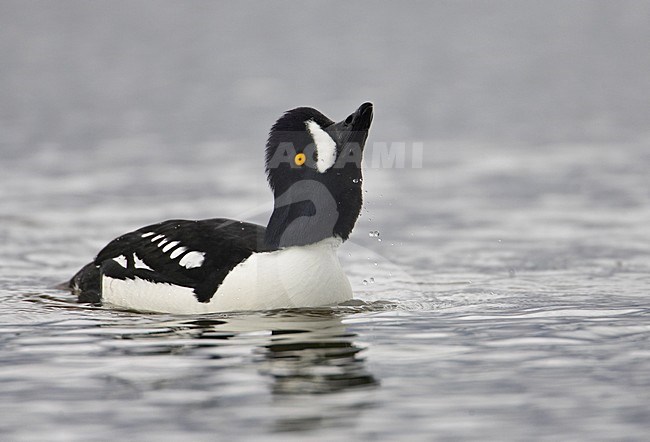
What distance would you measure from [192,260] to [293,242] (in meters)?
0.78

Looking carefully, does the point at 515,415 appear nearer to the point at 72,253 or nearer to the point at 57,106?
the point at 72,253

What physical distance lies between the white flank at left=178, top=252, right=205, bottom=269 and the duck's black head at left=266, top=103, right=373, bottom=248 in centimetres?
57

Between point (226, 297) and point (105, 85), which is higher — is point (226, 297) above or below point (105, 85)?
below

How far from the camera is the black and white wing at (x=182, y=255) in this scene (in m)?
9.10

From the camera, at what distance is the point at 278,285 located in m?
8.94

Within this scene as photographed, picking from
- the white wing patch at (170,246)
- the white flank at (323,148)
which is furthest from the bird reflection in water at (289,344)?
the white flank at (323,148)

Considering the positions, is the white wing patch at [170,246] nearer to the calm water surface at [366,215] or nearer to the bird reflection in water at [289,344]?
the calm water surface at [366,215]

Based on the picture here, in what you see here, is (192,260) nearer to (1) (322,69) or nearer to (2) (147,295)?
(2) (147,295)

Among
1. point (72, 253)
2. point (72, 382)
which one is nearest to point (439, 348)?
point (72, 382)

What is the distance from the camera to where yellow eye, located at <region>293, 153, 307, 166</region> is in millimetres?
8984

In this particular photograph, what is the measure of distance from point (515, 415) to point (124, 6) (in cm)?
2664

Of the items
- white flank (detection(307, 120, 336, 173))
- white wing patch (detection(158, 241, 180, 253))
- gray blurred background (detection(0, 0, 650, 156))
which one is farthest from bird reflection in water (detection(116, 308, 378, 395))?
gray blurred background (detection(0, 0, 650, 156))

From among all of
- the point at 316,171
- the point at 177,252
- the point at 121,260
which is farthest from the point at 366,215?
the point at 316,171

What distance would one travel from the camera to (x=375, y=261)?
11898 mm
